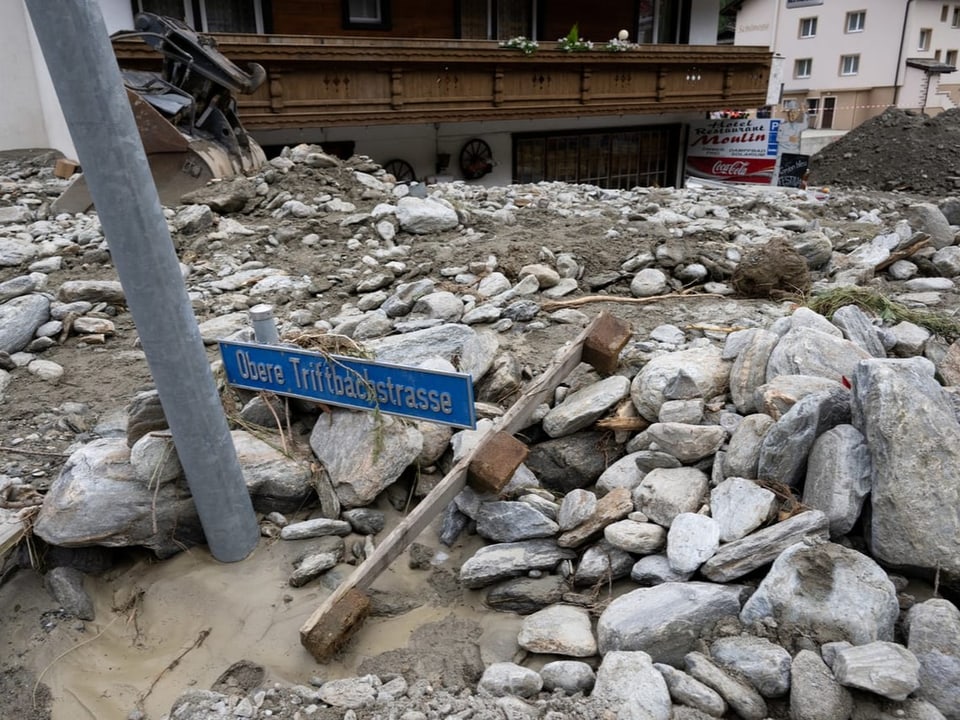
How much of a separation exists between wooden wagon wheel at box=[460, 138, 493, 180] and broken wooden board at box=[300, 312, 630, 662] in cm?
1144

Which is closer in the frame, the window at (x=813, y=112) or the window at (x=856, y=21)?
the window at (x=856, y=21)

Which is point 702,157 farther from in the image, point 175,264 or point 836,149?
point 175,264

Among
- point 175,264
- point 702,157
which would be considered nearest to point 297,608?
point 175,264

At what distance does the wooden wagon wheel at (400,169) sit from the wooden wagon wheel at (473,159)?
4.09ft

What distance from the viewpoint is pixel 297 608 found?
2791 mm

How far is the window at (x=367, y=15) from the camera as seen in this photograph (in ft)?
41.7

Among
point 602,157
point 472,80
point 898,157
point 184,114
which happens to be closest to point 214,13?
point 472,80

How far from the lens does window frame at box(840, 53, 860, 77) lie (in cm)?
3425

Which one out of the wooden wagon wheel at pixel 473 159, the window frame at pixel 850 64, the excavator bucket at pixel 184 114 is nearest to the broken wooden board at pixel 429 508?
the excavator bucket at pixel 184 114

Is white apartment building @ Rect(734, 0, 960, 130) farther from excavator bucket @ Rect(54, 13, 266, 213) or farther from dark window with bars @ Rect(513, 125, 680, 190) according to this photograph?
excavator bucket @ Rect(54, 13, 266, 213)

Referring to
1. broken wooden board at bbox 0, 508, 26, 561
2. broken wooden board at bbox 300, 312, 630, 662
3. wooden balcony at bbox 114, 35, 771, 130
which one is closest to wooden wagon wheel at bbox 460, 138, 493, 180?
wooden balcony at bbox 114, 35, 771, 130

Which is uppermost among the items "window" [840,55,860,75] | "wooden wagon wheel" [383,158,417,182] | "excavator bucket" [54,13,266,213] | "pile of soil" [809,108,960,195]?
"window" [840,55,860,75]

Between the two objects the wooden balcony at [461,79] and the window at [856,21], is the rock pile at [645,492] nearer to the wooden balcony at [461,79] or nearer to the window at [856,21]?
the wooden balcony at [461,79]

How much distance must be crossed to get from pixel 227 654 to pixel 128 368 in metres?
2.42
